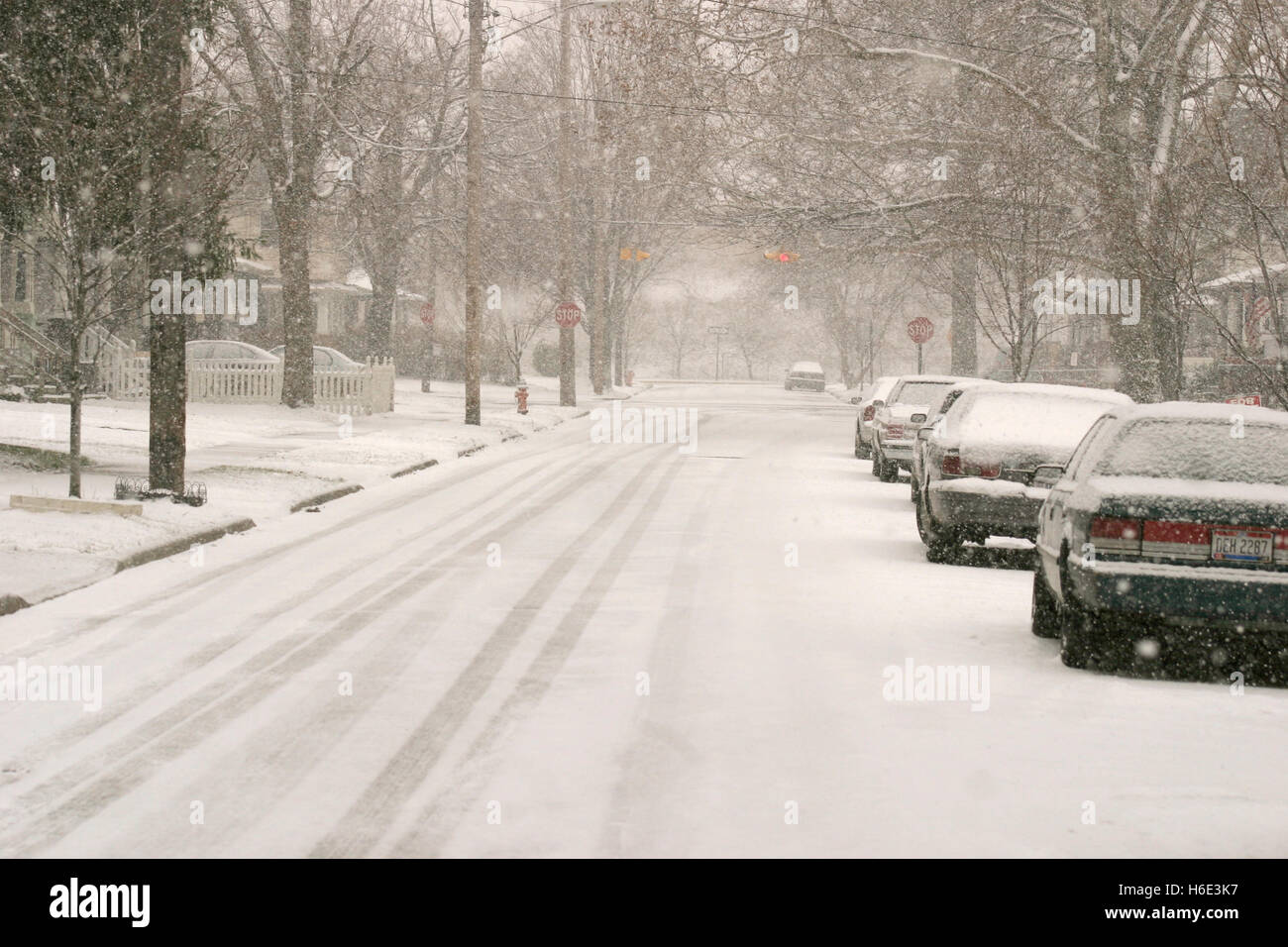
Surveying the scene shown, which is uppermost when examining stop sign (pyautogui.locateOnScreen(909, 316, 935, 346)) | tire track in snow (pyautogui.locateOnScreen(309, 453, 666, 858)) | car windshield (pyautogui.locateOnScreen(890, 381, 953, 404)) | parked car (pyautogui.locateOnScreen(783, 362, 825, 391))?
stop sign (pyautogui.locateOnScreen(909, 316, 935, 346))

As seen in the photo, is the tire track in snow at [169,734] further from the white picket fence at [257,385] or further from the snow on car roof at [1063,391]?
the white picket fence at [257,385]

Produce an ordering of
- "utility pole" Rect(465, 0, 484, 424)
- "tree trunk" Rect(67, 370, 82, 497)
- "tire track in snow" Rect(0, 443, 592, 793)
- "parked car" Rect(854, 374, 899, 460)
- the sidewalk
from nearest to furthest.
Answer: "tire track in snow" Rect(0, 443, 592, 793)
the sidewalk
"tree trunk" Rect(67, 370, 82, 497)
"parked car" Rect(854, 374, 899, 460)
"utility pole" Rect(465, 0, 484, 424)

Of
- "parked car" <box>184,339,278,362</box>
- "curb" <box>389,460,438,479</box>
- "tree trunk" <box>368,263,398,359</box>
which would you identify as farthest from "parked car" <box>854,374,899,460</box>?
"tree trunk" <box>368,263,398,359</box>

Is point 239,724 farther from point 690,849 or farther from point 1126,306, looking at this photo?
point 1126,306

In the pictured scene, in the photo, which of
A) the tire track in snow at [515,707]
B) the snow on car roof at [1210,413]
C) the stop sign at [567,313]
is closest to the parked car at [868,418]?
the tire track in snow at [515,707]

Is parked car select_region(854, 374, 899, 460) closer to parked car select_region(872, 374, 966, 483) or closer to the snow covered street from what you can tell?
parked car select_region(872, 374, 966, 483)

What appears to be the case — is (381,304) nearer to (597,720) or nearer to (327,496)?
(327,496)

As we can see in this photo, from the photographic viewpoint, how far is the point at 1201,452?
363 inches

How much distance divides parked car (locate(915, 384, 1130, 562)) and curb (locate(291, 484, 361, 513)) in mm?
7210

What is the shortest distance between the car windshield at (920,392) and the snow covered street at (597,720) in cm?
1044

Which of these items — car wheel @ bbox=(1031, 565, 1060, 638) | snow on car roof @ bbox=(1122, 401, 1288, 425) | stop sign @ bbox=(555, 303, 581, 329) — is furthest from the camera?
stop sign @ bbox=(555, 303, 581, 329)

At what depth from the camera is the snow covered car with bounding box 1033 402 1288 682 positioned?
865 centimetres

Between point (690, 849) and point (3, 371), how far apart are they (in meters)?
32.4

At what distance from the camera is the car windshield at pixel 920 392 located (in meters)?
24.6
